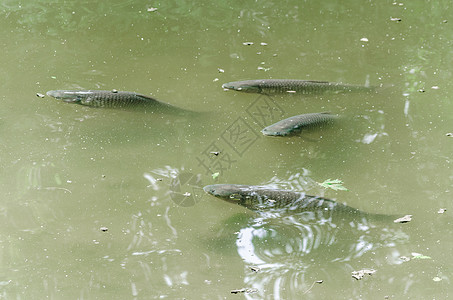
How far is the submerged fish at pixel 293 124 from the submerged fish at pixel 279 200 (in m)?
0.77

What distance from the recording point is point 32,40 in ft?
20.8

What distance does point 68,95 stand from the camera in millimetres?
5203

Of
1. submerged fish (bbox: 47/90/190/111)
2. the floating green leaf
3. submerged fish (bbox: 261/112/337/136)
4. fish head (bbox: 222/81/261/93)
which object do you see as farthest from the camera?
fish head (bbox: 222/81/261/93)

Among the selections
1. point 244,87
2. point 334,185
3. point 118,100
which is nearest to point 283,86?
point 244,87

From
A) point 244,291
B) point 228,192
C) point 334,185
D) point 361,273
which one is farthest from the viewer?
point 334,185

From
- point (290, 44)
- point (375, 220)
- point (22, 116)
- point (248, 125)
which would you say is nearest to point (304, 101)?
point (248, 125)

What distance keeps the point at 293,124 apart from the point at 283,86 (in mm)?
656

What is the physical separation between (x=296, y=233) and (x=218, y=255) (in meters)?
0.58

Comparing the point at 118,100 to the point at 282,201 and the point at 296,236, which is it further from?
the point at 296,236

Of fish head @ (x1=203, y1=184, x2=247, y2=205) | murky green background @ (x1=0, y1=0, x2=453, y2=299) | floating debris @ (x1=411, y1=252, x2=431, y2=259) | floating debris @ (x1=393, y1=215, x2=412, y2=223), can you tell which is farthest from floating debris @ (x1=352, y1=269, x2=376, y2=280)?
fish head @ (x1=203, y1=184, x2=247, y2=205)

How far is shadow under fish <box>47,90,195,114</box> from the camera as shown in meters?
5.12

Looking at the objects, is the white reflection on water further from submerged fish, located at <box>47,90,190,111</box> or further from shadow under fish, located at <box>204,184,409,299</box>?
submerged fish, located at <box>47,90,190,111</box>

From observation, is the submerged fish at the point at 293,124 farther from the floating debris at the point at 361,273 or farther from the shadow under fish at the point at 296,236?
the floating debris at the point at 361,273

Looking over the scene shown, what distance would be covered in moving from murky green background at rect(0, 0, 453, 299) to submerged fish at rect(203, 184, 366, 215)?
0.27 feet
